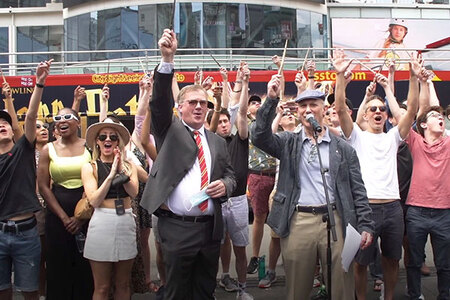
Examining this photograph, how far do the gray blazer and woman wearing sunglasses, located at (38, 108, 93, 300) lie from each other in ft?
6.06

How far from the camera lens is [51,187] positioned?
465 centimetres

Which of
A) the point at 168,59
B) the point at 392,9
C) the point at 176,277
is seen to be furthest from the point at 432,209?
the point at 392,9

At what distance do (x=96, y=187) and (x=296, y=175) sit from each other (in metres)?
1.74

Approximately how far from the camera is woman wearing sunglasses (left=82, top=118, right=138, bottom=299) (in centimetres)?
408

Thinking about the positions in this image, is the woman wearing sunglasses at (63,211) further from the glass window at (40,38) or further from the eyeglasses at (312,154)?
the glass window at (40,38)

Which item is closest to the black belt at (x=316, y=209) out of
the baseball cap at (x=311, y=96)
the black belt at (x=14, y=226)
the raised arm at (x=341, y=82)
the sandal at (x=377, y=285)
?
the baseball cap at (x=311, y=96)

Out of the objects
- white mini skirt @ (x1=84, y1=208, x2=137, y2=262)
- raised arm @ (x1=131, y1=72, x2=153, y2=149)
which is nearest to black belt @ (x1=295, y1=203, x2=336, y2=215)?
white mini skirt @ (x1=84, y1=208, x2=137, y2=262)

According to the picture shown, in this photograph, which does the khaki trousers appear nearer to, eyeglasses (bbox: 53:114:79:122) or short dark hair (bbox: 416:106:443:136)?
short dark hair (bbox: 416:106:443:136)

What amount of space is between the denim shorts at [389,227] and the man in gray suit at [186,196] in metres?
1.71

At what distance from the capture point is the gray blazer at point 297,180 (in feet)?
12.3

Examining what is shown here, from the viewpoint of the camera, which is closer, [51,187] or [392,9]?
[51,187]

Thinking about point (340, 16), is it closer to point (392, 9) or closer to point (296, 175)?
point (392, 9)

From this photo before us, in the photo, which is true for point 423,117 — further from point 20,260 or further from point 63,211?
point 20,260

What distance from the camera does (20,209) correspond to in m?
4.29
